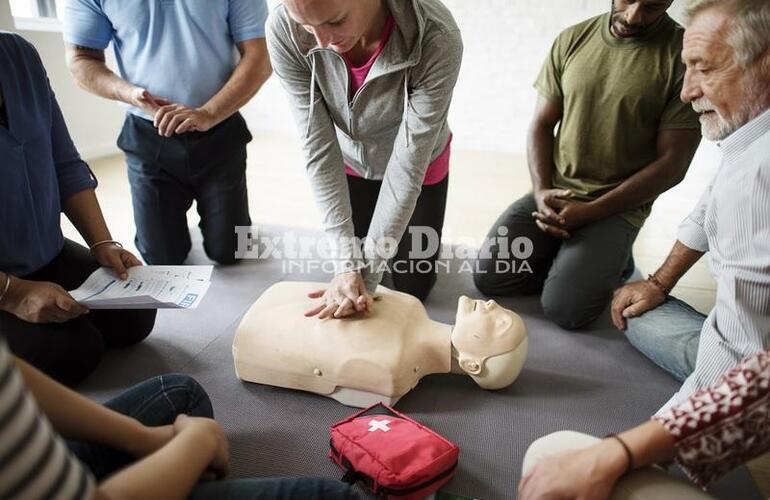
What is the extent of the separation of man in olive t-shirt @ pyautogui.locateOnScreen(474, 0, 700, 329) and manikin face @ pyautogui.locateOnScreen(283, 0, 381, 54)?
795 millimetres

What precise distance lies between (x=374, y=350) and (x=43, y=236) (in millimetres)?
906

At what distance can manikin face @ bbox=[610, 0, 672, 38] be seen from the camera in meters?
1.47

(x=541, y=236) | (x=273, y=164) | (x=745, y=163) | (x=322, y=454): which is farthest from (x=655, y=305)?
(x=273, y=164)

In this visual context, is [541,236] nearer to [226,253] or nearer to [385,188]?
[385,188]

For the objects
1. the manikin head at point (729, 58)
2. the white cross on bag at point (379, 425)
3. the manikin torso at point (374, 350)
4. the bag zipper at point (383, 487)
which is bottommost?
the bag zipper at point (383, 487)

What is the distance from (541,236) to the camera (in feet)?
6.30

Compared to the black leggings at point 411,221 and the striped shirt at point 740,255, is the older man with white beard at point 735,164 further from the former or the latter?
the black leggings at point 411,221

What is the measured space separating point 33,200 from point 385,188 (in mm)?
897

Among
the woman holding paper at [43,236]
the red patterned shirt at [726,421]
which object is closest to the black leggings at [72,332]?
the woman holding paper at [43,236]

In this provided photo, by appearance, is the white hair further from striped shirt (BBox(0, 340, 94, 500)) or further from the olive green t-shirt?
striped shirt (BBox(0, 340, 94, 500))

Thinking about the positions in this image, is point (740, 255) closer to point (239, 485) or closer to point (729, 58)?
point (729, 58)

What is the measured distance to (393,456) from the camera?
3.50 feet

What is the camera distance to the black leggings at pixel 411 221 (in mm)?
1831

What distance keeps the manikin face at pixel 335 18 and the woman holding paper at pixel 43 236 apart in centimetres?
70
